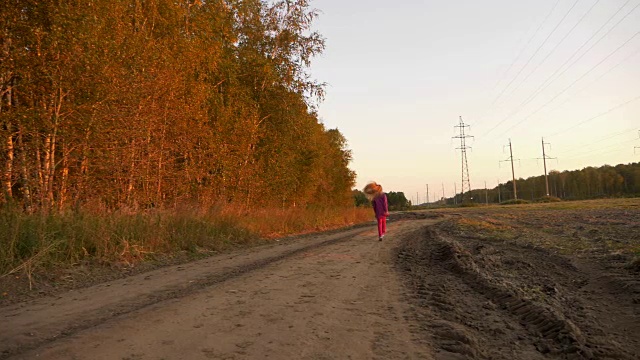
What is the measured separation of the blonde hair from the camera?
1457cm

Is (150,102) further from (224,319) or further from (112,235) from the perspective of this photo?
(224,319)

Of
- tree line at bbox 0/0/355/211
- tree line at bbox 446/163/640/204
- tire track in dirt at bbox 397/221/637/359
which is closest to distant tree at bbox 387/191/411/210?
tree line at bbox 446/163/640/204

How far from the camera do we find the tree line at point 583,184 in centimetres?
11543

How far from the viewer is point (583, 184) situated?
12631 centimetres

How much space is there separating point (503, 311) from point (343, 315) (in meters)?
1.96

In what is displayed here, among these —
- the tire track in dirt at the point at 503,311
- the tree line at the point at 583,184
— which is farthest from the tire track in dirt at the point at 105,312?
the tree line at the point at 583,184

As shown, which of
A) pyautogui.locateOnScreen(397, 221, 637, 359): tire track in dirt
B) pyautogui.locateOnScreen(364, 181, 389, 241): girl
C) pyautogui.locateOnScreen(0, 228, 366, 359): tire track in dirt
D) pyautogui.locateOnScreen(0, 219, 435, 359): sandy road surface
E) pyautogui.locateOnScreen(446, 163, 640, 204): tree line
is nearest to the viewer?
pyautogui.locateOnScreen(0, 219, 435, 359): sandy road surface

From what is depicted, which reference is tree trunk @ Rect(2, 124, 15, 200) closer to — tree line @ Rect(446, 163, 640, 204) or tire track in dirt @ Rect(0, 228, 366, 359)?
tire track in dirt @ Rect(0, 228, 366, 359)

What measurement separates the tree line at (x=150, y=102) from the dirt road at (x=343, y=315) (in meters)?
4.39

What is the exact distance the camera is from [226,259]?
9.90 metres

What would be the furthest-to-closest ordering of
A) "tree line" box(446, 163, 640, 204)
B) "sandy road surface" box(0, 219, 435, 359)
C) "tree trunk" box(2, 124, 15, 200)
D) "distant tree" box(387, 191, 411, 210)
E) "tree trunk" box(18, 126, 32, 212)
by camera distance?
"tree line" box(446, 163, 640, 204) → "distant tree" box(387, 191, 411, 210) → "tree trunk" box(18, 126, 32, 212) → "tree trunk" box(2, 124, 15, 200) → "sandy road surface" box(0, 219, 435, 359)

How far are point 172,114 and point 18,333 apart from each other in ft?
33.3

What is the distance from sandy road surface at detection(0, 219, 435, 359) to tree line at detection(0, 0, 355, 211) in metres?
4.49

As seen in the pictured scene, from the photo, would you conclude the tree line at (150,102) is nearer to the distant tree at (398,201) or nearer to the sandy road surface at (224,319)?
the sandy road surface at (224,319)
